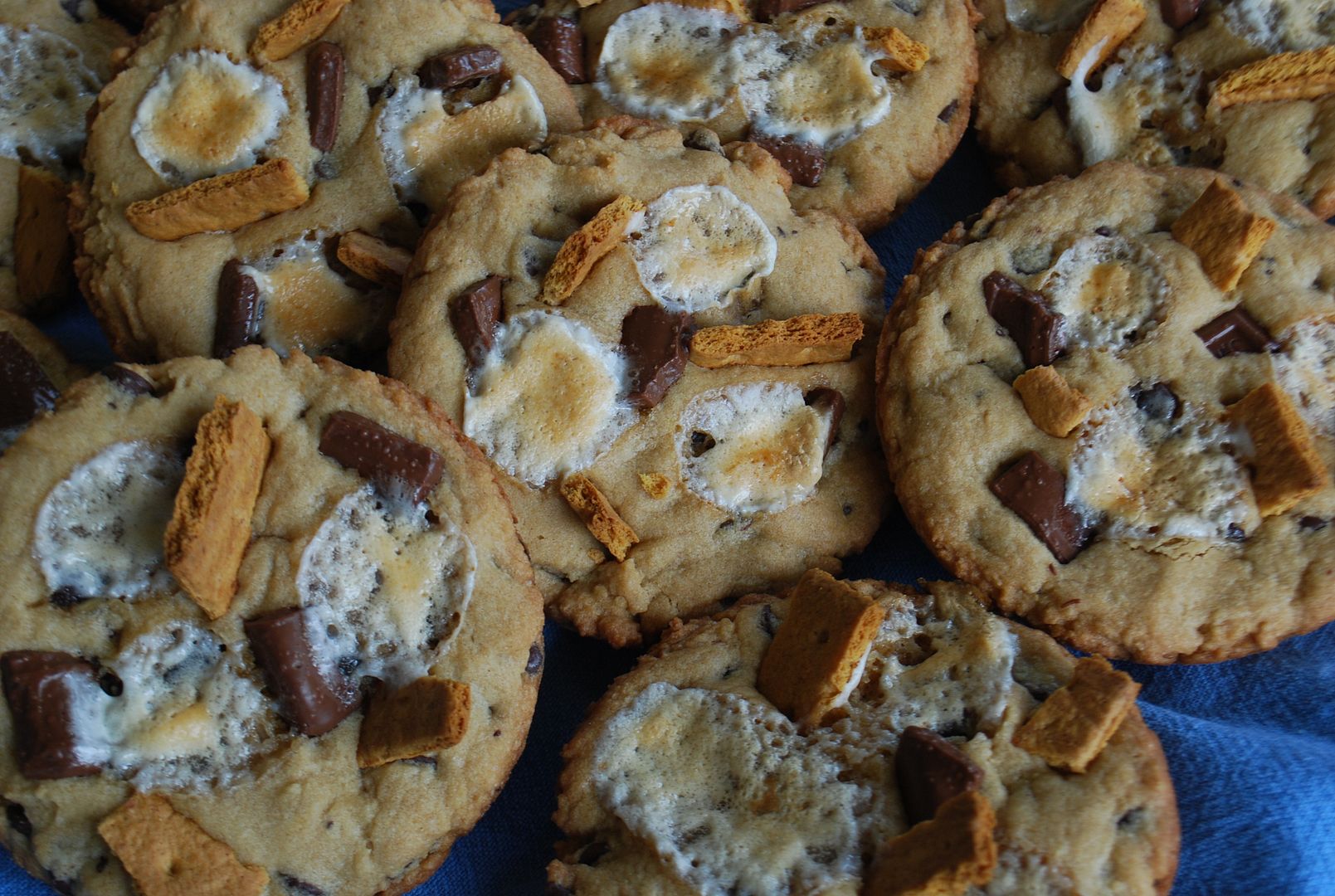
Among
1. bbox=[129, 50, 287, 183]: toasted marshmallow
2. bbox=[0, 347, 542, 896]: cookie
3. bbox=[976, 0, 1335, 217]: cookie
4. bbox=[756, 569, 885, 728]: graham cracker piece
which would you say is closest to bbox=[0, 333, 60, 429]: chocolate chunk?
bbox=[0, 347, 542, 896]: cookie

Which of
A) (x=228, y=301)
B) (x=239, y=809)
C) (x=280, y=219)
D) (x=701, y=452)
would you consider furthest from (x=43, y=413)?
(x=701, y=452)

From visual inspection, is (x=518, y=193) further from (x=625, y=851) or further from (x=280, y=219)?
(x=625, y=851)

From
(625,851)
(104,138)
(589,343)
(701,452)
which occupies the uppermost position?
(104,138)

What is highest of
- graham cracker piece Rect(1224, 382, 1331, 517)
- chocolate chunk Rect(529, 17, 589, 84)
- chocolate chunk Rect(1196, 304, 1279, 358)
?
chocolate chunk Rect(529, 17, 589, 84)

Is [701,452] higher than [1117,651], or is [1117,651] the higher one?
[701,452]

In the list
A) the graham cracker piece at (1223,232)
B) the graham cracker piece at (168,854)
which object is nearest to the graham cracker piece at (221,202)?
the graham cracker piece at (168,854)

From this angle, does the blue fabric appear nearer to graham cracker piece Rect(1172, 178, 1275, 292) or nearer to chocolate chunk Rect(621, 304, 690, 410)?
chocolate chunk Rect(621, 304, 690, 410)
